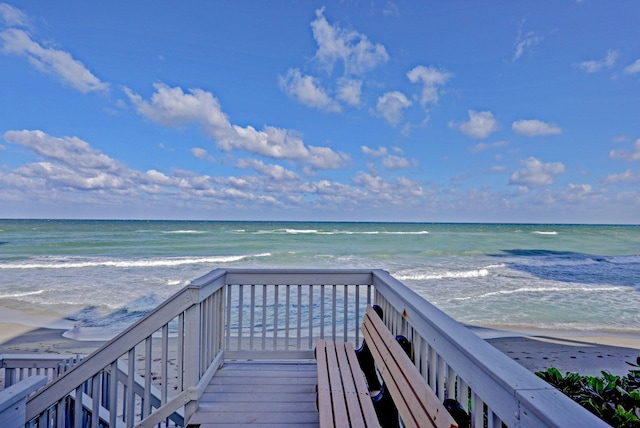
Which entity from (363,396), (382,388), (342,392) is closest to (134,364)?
(342,392)

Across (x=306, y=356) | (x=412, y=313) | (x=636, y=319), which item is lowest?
(x=636, y=319)

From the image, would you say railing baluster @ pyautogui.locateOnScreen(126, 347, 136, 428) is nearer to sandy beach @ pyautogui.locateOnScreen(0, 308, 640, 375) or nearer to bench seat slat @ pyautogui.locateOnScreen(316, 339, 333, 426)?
bench seat slat @ pyautogui.locateOnScreen(316, 339, 333, 426)

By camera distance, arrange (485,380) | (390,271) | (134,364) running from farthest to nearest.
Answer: (390,271)
(134,364)
(485,380)

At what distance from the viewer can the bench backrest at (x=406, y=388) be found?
3.76ft

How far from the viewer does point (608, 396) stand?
1861mm

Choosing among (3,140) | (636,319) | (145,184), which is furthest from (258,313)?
(145,184)

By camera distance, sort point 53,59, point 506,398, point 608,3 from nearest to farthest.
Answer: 1. point 506,398
2. point 608,3
3. point 53,59

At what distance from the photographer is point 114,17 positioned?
8.45 meters

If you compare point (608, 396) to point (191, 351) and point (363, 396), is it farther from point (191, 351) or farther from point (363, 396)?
point (191, 351)

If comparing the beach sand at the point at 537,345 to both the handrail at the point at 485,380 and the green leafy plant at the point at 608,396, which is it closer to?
the green leafy plant at the point at 608,396

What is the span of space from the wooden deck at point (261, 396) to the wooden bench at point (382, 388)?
14.4 inches

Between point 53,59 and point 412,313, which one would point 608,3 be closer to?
point 412,313

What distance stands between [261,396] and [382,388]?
1136 millimetres

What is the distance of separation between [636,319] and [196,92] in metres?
16.0
